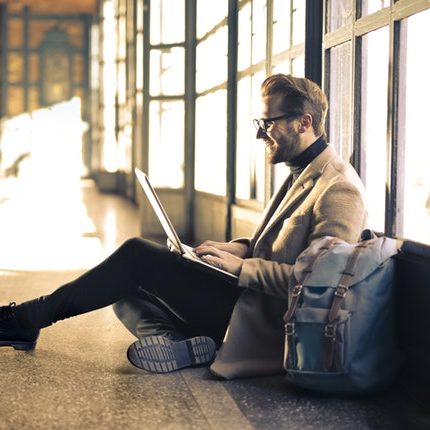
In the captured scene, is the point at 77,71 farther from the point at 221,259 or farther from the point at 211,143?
the point at 221,259

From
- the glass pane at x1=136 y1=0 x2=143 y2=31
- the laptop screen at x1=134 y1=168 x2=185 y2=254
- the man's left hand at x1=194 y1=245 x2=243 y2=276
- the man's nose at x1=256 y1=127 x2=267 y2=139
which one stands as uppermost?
the glass pane at x1=136 y1=0 x2=143 y2=31

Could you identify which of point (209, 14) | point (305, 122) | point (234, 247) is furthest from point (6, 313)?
point (209, 14)

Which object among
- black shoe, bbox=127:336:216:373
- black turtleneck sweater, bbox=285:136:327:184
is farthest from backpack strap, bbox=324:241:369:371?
black shoe, bbox=127:336:216:373

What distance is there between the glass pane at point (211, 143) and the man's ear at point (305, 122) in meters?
4.26

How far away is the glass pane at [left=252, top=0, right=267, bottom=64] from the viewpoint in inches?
259

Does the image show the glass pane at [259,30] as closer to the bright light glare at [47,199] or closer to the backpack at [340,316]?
the bright light glare at [47,199]

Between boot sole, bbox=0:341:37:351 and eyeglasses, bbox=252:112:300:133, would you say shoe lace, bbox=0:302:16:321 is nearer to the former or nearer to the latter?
boot sole, bbox=0:341:37:351

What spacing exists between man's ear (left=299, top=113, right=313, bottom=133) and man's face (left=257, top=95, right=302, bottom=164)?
23 mm

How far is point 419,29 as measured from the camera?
140 inches

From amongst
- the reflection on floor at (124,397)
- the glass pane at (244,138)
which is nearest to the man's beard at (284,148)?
the reflection on floor at (124,397)

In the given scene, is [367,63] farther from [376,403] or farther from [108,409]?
[108,409]

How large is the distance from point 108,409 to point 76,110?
76.5ft

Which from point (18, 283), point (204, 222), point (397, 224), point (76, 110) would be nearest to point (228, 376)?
point (397, 224)

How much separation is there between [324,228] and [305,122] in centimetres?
44
